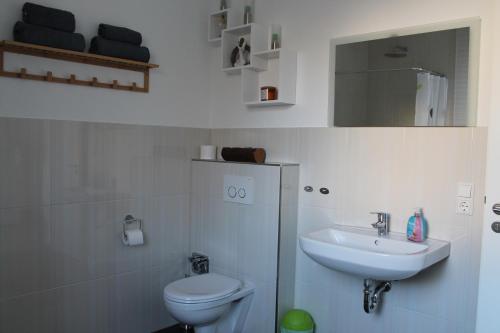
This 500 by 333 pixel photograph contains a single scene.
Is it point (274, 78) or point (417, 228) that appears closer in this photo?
point (417, 228)

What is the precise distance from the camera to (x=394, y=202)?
87.8 inches

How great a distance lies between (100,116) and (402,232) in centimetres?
179

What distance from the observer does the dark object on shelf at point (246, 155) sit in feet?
8.74

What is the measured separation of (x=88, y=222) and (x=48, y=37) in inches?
40.2

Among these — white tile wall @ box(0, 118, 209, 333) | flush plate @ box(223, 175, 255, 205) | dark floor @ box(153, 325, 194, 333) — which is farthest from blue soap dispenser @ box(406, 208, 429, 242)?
dark floor @ box(153, 325, 194, 333)

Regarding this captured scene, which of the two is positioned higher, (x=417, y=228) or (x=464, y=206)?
(x=464, y=206)

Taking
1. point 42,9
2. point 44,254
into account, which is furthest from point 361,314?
point 42,9

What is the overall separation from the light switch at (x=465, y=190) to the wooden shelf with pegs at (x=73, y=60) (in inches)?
71.6

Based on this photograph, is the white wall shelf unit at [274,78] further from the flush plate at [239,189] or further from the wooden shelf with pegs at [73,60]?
the wooden shelf with pegs at [73,60]

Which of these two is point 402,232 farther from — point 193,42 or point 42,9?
point 42,9

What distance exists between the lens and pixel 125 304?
2.70 metres

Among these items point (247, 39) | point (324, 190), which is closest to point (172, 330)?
point (324, 190)

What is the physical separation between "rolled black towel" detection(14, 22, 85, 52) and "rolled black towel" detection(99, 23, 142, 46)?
0.14 m

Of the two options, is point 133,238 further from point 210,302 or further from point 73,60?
point 73,60
